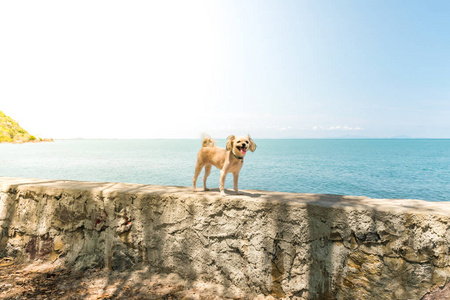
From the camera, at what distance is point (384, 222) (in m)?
2.63

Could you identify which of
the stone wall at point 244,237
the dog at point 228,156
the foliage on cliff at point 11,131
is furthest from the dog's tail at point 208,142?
the foliage on cliff at point 11,131

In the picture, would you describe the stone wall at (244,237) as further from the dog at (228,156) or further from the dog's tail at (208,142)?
the dog's tail at (208,142)

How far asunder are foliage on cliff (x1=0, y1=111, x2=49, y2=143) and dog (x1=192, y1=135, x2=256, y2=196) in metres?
51.3

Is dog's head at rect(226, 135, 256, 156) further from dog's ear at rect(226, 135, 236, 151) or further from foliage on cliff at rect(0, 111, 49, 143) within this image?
foliage on cliff at rect(0, 111, 49, 143)

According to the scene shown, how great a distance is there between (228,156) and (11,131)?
2253 inches

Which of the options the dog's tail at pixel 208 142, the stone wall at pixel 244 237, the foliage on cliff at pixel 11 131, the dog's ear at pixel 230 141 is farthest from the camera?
the foliage on cliff at pixel 11 131

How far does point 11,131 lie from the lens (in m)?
46.6

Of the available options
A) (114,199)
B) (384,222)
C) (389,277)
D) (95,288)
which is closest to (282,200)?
(384,222)

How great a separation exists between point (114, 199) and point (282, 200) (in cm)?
219

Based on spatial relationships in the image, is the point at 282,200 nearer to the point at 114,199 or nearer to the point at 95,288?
the point at 114,199

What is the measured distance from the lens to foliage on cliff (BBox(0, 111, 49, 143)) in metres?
43.8

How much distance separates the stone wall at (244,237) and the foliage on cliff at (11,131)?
49.6m

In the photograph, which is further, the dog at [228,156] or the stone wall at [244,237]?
the dog at [228,156]

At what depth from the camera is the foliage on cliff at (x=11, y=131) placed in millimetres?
43769
